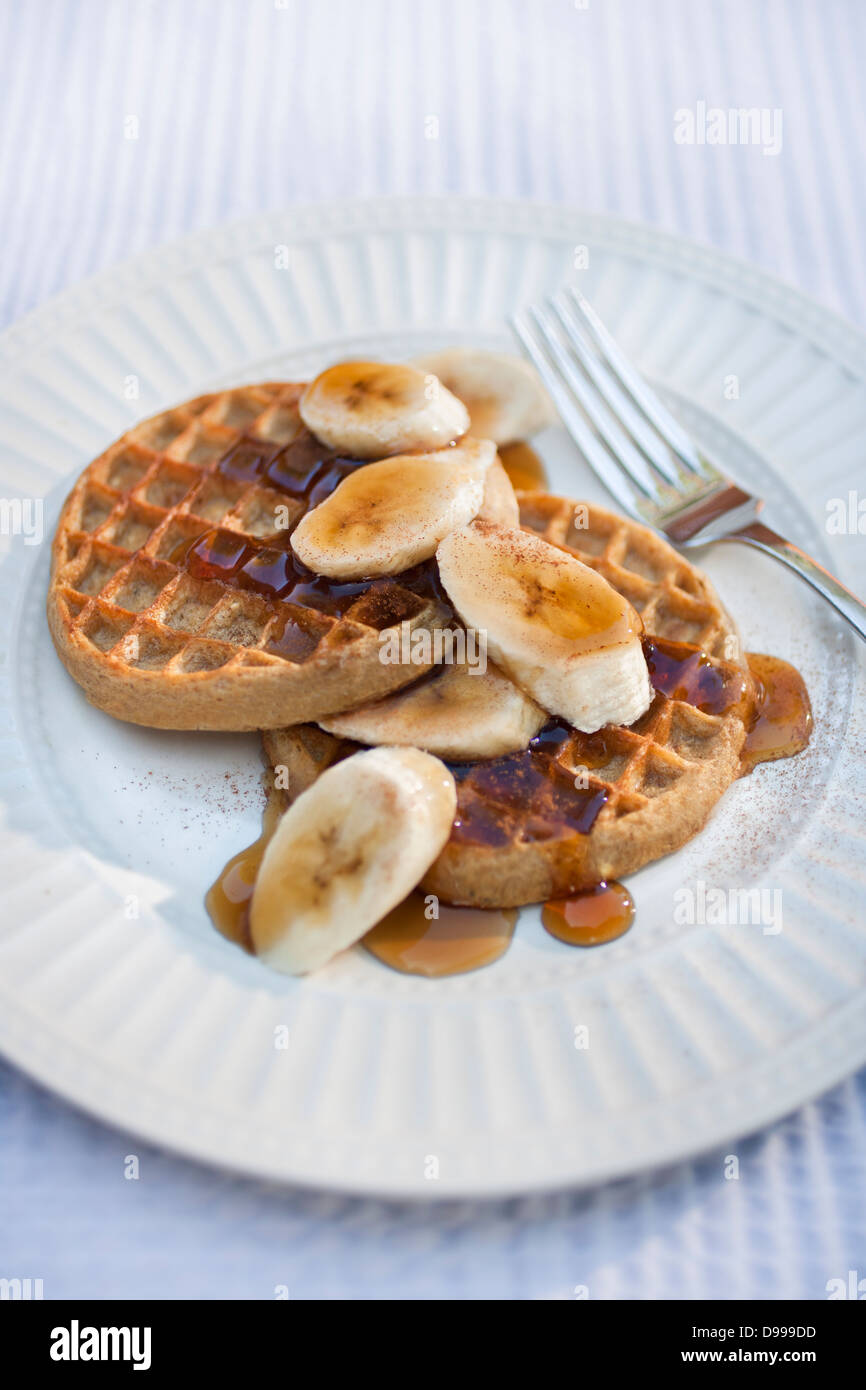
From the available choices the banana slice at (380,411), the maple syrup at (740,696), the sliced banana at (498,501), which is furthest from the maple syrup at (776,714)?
the banana slice at (380,411)

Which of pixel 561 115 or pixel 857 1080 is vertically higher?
pixel 561 115

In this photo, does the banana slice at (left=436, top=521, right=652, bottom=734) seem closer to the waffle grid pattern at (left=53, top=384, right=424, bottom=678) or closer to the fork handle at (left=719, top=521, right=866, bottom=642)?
the waffle grid pattern at (left=53, top=384, right=424, bottom=678)

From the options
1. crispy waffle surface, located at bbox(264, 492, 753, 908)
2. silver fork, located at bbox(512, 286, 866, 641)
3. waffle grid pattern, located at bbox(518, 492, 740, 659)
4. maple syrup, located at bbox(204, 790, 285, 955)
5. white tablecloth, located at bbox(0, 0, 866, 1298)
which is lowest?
maple syrup, located at bbox(204, 790, 285, 955)

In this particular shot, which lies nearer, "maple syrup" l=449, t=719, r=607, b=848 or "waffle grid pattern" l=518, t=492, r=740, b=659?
"maple syrup" l=449, t=719, r=607, b=848

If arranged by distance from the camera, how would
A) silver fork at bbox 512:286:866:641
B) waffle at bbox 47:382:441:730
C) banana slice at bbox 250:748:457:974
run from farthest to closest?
silver fork at bbox 512:286:866:641 → waffle at bbox 47:382:441:730 → banana slice at bbox 250:748:457:974

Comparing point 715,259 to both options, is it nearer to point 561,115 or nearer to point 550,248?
point 550,248

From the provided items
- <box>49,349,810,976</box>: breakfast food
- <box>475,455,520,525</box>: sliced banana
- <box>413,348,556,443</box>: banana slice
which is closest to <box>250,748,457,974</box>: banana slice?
<box>49,349,810,976</box>: breakfast food

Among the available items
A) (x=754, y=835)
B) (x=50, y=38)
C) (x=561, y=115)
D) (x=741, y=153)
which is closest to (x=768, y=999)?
(x=754, y=835)
